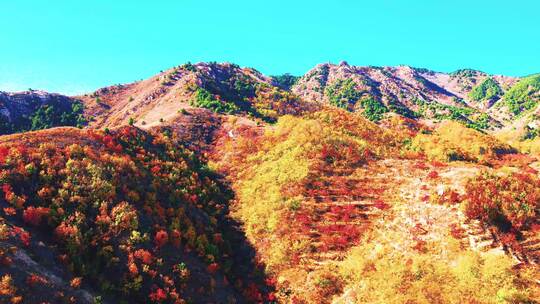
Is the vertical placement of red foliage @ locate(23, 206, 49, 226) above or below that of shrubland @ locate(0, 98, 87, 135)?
below

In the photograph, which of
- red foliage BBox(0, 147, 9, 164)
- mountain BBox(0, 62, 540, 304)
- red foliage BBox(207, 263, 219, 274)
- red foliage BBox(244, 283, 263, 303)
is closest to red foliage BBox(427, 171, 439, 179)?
mountain BBox(0, 62, 540, 304)

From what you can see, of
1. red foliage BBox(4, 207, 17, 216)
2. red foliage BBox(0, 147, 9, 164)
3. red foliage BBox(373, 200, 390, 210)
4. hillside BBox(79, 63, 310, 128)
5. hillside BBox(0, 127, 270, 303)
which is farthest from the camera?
hillside BBox(79, 63, 310, 128)

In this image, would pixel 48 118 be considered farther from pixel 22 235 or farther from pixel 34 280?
pixel 34 280

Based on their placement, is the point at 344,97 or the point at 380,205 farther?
the point at 344,97

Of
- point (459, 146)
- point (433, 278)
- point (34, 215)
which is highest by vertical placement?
point (459, 146)

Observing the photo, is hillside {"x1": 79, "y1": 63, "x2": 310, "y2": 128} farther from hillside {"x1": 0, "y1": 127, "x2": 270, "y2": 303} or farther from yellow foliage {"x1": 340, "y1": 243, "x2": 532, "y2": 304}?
yellow foliage {"x1": 340, "y1": 243, "x2": 532, "y2": 304}

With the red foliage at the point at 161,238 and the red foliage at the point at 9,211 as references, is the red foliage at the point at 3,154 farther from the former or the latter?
the red foliage at the point at 161,238

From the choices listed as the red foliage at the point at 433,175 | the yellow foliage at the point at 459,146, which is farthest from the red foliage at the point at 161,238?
the yellow foliage at the point at 459,146

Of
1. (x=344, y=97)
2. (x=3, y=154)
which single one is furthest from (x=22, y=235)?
(x=344, y=97)

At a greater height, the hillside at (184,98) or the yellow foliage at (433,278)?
the hillside at (184,98)

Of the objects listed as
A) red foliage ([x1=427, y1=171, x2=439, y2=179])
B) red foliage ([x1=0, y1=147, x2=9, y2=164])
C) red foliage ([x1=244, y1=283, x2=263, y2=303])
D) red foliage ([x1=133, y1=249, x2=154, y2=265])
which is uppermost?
red foliage ([x1=0, y1=147, x2=9, y2=164])

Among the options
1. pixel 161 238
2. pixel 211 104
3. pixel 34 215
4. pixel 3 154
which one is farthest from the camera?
pixel 211 104

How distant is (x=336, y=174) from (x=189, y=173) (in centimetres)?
2075

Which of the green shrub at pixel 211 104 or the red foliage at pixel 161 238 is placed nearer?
the red foliage at pixel 161 238
